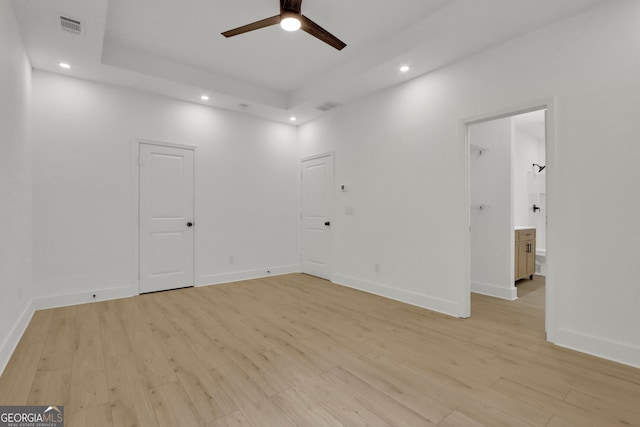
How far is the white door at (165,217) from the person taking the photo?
446 cm

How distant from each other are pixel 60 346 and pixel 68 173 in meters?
2.30

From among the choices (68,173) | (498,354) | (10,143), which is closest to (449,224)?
(498,354)

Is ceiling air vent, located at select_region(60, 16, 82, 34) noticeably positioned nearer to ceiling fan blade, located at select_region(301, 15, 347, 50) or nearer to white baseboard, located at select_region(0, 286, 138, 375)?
ceiling fan blade, located at select_region(301, 15, 347, 50)

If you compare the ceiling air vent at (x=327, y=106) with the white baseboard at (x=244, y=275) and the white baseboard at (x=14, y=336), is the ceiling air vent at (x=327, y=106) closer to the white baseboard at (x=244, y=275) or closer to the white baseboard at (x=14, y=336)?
the white baseboard at (x=244, y=275)

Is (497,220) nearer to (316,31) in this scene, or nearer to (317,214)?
(317,214)

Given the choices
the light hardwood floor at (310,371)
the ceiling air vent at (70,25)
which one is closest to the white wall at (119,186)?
the light hardwood floor at (310,371)

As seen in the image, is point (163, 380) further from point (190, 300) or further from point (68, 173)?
point (68, 173)

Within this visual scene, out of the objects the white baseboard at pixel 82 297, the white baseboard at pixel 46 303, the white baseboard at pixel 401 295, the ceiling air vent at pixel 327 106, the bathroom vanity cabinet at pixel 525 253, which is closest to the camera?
the white baseboard at pixel 46 303

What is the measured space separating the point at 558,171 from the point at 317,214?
368 centimetres

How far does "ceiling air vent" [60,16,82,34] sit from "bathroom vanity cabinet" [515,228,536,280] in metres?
6.14

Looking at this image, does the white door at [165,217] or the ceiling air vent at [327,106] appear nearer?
the white door at [165,217]

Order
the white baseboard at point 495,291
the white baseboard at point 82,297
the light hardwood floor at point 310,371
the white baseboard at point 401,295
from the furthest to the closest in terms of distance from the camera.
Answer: the white baseboard at point 495,291, the white baseboard at point 82,297, the white baseboard at point 401,295, the light hardwood floor at point 310,371

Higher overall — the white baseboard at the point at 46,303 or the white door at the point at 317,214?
the white door at the point at 317,214

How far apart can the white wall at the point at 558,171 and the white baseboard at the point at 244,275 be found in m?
2.11
